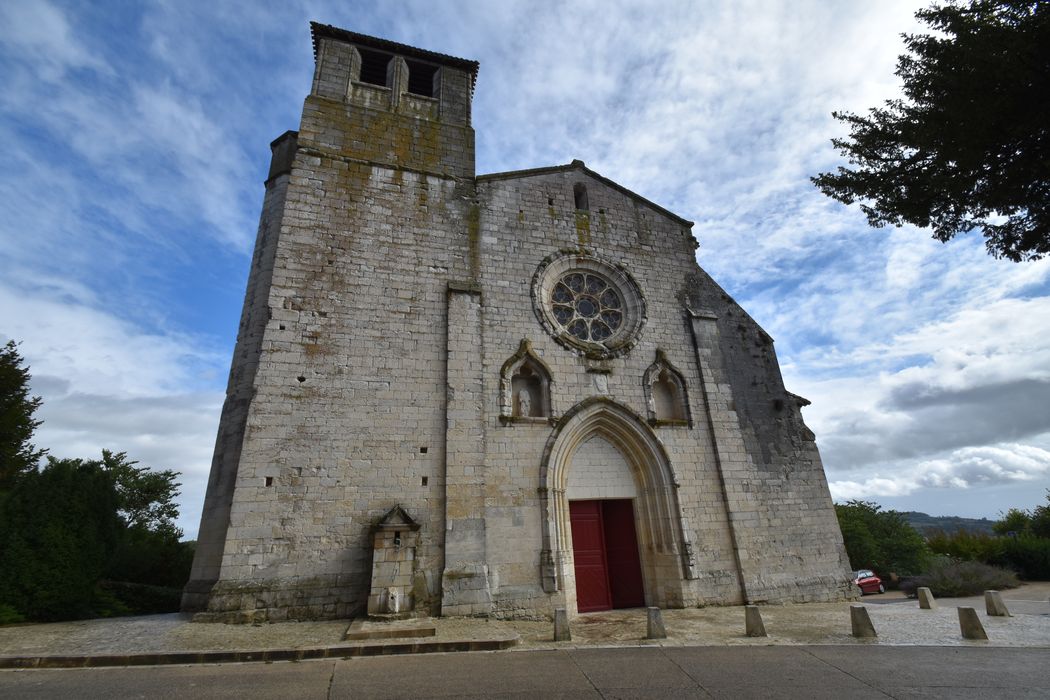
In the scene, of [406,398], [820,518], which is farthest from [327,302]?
[820,518]

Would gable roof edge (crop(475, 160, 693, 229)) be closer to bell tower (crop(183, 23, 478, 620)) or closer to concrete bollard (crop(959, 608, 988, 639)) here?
bell tower (crop(183, 23, 478, 620))

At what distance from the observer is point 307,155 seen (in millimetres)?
10172

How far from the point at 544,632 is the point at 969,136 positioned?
7.77 metres

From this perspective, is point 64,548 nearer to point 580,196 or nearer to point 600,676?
point 600,676

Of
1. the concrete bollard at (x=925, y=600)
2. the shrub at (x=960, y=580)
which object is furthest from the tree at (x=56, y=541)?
the shrub at (x=960, y=580)

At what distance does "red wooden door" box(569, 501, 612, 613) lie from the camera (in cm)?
902

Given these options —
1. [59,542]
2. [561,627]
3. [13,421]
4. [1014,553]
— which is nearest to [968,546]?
[1014,553]

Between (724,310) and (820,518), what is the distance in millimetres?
4884

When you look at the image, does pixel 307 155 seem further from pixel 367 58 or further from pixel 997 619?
pixel 997 619

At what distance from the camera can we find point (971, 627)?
5.94 meters

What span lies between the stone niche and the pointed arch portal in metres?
2.28

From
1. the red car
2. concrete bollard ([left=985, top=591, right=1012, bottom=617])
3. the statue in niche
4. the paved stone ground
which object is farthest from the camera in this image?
the red car

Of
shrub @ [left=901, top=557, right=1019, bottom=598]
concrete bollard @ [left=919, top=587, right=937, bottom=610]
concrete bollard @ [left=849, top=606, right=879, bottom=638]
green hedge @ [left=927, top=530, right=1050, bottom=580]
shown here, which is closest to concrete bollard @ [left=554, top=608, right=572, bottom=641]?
concrete bollard @ [left=849, top=606, right=879, bottom=638]

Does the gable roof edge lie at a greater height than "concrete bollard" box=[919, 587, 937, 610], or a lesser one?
greater
